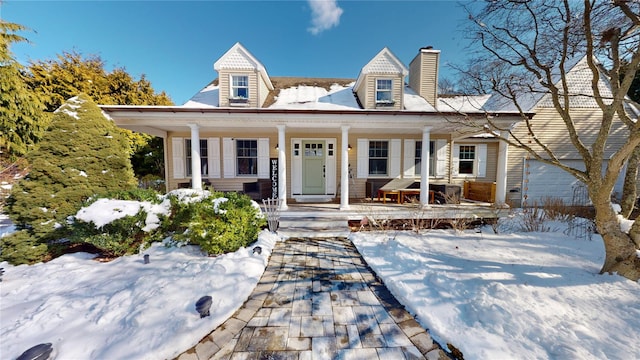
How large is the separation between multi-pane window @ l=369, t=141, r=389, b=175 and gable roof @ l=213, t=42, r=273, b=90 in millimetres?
4850

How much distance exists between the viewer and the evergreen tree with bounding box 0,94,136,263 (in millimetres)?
3875

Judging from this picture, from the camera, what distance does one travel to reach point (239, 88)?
7035 mm

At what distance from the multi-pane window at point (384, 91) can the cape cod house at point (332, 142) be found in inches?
1.3

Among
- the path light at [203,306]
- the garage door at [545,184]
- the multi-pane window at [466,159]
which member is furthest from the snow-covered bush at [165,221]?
the garage door at [545,184]

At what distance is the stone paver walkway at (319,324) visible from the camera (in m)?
1.93

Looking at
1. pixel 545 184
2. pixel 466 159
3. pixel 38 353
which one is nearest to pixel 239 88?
pixel 38 353

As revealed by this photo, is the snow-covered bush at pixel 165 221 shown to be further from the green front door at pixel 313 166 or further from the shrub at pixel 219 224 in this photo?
the green front door at pixel 313 166

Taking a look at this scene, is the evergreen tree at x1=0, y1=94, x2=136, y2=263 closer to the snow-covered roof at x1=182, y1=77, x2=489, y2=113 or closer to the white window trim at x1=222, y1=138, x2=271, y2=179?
the snow-covered roof at x1=182, y1=77, x2=489, y2=113

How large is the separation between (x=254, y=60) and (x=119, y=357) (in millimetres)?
7381

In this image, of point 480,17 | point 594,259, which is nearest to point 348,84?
point 480,17

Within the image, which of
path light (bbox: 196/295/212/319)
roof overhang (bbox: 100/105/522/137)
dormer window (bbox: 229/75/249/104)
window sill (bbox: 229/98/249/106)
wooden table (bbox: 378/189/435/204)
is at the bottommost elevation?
path light (bbox: 196/295/212/319)

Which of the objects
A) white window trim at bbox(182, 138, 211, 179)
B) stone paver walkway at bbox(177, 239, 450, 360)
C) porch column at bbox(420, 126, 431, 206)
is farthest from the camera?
white window trim at bbox(182, 138, 211, 179)

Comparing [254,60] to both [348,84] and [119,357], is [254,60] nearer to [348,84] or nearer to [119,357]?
[348,84]

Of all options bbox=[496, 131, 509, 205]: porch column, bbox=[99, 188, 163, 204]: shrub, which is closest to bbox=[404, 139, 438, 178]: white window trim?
bbox=[496, 131, 509, 205]: porch column
